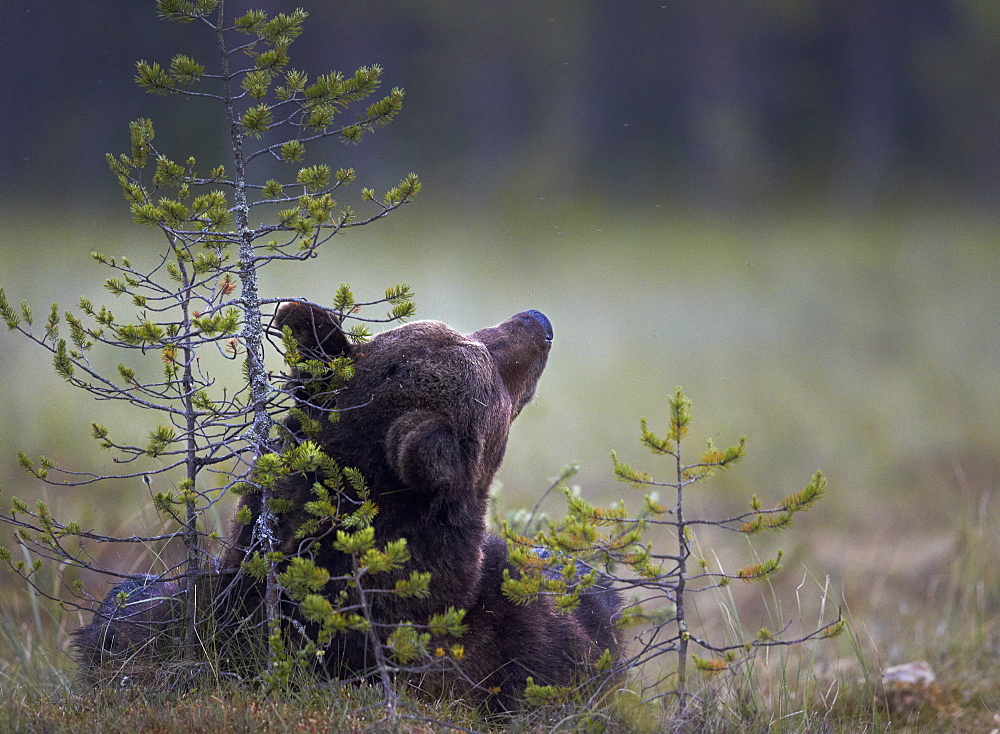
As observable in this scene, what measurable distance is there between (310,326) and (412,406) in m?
0.48

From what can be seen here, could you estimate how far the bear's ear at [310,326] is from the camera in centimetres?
294

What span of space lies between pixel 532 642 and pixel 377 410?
1.07 m

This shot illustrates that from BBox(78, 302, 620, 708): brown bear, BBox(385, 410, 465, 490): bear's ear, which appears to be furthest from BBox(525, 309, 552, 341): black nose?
BBox(385, 410, 465, 490): bear's ear

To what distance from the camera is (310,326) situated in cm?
298

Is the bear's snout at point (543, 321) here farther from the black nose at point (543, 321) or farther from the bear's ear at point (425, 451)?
the bear's ear at point (425, 451)

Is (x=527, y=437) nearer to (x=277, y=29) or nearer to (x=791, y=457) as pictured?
(x=791, y=457)

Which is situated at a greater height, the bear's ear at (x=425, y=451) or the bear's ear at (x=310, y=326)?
the bear's ear at (x=310, y=326)

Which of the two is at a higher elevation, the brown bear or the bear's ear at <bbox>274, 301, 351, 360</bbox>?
the bear's ear at <bbox>274, 301, 351, 360</bbox>

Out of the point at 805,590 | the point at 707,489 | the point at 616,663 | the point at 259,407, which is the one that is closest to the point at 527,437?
the point at 707,489

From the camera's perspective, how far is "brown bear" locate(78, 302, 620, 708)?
281 cm

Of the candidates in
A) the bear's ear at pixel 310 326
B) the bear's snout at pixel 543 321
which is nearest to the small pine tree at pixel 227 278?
the bear's ear at pixel 310 326

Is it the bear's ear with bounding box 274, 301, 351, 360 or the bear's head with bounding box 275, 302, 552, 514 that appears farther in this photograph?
the bear's ear with bounding box 274, 301, 351, 360

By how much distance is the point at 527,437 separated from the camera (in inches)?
290

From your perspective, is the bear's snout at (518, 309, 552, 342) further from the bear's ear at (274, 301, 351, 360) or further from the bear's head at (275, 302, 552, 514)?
the bear's ear at (274, 301, 351, 360)
